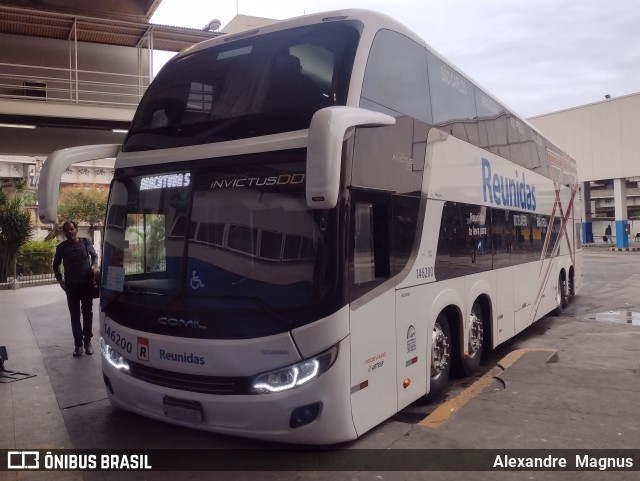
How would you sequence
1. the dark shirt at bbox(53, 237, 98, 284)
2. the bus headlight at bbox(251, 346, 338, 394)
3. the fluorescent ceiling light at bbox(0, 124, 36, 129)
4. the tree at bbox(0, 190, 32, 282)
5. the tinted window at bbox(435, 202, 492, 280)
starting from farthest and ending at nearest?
the tree at bbox(0, 190, 32, 282), the fluorescent ceiling light at bbox(0, 124, 36, 129), the dark shirt at bbox(53, 237, 98, 284), the tinted window at bbox(435, 202, 492, 280), the bus headlight at bbox(251, 346, 338, 394)

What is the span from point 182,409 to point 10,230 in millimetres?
18443

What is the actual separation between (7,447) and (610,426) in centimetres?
553

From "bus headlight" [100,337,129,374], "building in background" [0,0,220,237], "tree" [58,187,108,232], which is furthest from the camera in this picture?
"tree" [58,187,108,232]

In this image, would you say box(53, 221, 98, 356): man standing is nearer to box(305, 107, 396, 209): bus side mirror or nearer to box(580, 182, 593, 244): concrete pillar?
box(305, 107, 396, 209): bus side mirror

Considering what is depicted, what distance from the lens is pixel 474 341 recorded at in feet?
22.9

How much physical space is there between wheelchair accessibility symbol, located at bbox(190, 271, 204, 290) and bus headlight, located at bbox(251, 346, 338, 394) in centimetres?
87

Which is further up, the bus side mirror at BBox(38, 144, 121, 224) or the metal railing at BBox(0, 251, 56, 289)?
the bus side mirror at BBox(38, 144, 121, 224)

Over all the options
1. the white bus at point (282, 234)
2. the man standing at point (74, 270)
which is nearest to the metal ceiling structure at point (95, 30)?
the man standing at point (74, 270)

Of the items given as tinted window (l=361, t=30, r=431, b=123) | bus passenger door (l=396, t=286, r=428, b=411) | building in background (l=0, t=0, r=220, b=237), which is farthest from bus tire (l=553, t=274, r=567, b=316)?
building in background (l=0, t=0, r=220, b=237)

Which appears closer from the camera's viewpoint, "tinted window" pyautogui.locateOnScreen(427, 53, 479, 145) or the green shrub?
"tinted window" pyautogui.locateOnScreen(427, 53, 479, 145)

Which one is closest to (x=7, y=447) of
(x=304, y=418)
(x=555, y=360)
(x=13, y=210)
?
(x=304, y=418)

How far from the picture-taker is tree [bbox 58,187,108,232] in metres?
47.5

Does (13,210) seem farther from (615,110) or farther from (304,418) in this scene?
(615,110)

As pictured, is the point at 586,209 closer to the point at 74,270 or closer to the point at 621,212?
the point at 621,212
